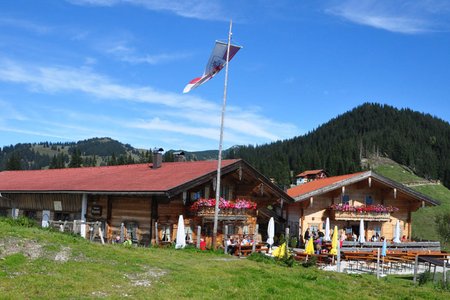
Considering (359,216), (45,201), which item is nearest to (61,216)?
(45,201)

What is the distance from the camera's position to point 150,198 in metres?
26.9

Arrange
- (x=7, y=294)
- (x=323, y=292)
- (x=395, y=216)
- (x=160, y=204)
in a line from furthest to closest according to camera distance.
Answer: (x=395, y=216)
(x=160, y=204)
(x=323, y=292)
(x=7, y=294)

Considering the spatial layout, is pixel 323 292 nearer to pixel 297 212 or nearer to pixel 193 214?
pixel 193 214

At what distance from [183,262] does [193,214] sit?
35.4ft

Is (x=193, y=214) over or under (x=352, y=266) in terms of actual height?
over

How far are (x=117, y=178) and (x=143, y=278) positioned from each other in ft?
57.0

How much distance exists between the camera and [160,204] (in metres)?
27.2

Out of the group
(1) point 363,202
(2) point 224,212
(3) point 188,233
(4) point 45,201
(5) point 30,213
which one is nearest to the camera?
(3) point 188,233

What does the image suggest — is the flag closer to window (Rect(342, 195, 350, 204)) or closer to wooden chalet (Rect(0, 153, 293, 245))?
wooden chalet (Rect(0, 153, 293, 245))

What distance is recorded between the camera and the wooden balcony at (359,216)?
3769 cm

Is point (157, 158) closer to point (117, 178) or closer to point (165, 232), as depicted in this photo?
point (117, 178)

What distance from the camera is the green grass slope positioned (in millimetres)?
68250

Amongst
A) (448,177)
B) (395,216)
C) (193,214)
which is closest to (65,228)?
(193,214)

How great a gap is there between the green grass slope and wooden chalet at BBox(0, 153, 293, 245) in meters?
26.1
